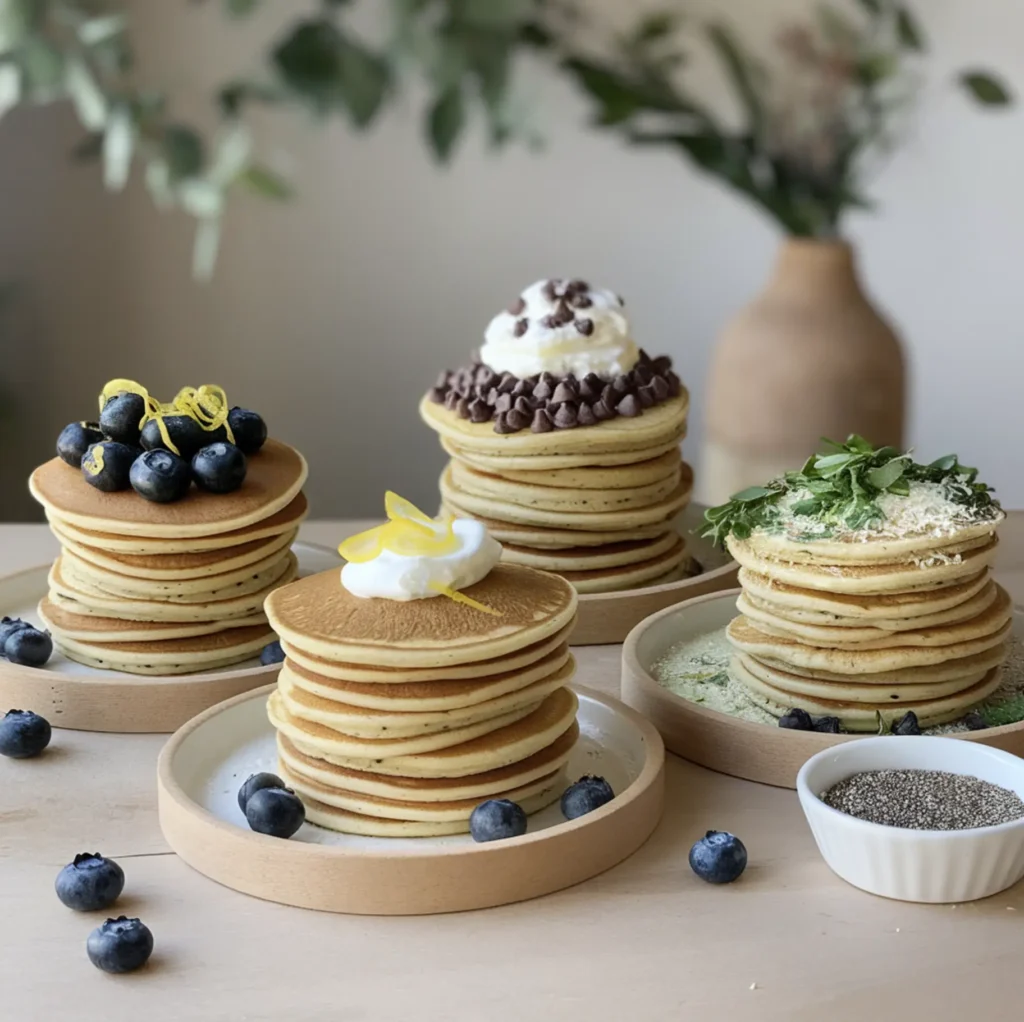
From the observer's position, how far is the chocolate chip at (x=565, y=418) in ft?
7.97

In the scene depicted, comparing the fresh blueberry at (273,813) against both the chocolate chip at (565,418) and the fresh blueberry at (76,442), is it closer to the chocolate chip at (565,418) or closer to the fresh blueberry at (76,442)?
the fresh blueberry at (76,442)

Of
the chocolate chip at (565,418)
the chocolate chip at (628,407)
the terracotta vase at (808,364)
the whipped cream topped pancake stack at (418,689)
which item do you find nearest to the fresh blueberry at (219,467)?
the whipped cream topped pancake stack at (418,689)

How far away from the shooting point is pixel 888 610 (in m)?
1.92

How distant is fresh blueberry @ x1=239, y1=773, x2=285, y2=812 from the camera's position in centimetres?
176

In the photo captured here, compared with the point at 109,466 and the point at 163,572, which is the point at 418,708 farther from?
the point at 109,466

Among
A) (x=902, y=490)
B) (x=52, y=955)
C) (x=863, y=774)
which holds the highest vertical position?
(x=902, y=490)

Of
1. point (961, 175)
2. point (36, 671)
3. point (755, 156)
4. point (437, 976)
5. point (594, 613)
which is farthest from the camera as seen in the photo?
point (961, 175)

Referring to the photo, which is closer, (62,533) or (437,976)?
(437,976)

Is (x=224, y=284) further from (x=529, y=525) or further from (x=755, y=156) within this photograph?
(x=529, y=525)

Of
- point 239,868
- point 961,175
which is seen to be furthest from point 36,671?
point 961,175

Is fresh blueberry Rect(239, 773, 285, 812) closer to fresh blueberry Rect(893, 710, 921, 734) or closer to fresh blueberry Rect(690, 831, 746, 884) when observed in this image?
fresh blueberry Rect(690, 831, 746, 884)

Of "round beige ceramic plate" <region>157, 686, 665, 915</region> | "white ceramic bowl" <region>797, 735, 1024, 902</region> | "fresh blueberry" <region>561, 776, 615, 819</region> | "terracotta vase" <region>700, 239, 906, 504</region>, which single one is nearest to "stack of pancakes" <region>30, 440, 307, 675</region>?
"round beige ceramic plate" <region>157, 686, 665, 915</region>

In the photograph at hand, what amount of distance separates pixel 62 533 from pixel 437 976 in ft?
3.39

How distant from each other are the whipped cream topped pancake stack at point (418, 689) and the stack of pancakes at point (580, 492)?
2.08 ft
